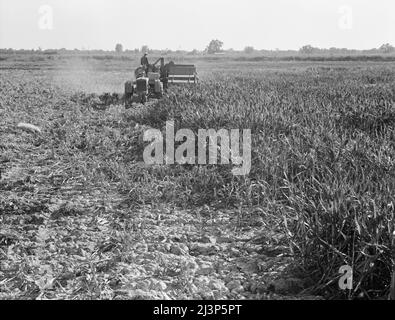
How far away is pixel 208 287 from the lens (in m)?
3.61

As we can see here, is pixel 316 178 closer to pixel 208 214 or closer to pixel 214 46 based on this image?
pixel 208 214

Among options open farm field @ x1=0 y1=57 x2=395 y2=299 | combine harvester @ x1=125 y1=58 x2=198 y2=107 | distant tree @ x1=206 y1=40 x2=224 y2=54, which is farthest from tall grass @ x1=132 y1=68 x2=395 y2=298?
distant tree @ x1=206 y1=40 x2=224 y2=54

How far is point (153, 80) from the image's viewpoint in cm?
1527

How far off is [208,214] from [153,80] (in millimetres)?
10625

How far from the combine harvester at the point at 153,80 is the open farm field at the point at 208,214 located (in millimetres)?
5433

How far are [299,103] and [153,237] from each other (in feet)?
20.2

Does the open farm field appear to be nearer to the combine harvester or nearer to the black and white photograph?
the black and white photograph

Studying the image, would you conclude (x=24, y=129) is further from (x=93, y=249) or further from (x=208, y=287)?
(x=208, y=287)

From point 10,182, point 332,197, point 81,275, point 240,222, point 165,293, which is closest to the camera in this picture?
point 165,293

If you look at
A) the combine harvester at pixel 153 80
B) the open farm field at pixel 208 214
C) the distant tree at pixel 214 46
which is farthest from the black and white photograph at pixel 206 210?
the distant tree at pixel 214 46

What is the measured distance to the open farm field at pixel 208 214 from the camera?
3531 millimetres

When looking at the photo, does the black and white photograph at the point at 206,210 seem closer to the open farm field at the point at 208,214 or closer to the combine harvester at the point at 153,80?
the open farm field at the point at 208,214

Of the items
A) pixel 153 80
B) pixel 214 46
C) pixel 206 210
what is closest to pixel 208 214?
pixel 206 210

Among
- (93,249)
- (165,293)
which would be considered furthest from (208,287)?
(93,249)
